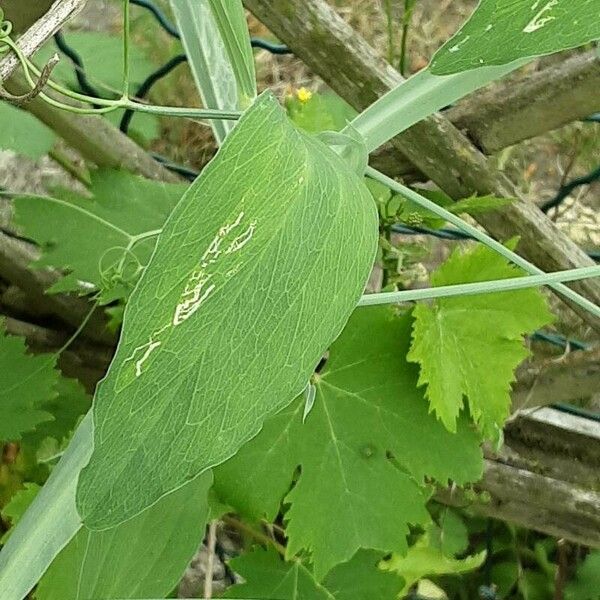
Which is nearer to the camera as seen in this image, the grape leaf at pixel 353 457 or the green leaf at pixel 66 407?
the grape leaf at pixel 353 457

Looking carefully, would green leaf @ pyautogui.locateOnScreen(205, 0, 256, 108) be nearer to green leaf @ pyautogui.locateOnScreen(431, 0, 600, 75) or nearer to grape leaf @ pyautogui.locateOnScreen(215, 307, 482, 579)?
green leaf @ pyautogui.locateOnScreen(431, 0, 600, 75)

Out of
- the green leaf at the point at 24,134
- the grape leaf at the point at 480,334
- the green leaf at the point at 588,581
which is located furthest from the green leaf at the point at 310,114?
the green leaf at the point at 588,581

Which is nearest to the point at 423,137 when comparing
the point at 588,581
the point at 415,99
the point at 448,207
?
the point at 448,207

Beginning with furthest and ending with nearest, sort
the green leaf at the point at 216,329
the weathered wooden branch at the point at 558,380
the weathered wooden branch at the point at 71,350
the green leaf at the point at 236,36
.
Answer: the weathered wooden branch at the point at 71,350
the weathered wooden branch at the point at 558,380
the green leaf at the point at 236,36
the green leaf at the point at 216,329

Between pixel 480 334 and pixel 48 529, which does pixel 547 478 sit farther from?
pixel 48 529

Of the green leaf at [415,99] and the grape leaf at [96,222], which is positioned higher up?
the green leaf at [415,99]

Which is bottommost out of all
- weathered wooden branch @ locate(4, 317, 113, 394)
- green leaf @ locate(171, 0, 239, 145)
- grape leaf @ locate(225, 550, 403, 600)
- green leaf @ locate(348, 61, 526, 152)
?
grape leaf @ locate(225, 550, 403, 600)

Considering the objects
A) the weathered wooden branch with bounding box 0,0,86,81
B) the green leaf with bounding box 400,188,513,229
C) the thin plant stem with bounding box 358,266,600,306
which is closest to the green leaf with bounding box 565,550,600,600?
→ the green leaf with bounding box 400,188,513,229

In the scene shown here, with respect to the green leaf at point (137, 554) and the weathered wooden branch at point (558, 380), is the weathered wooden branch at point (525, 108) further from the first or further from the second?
the green leaf at point (137, 554)
